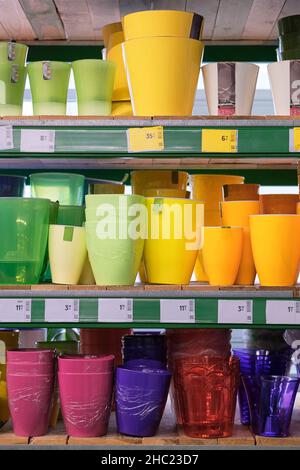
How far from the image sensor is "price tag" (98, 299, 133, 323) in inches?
63.2

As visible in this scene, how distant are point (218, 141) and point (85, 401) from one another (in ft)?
2.05

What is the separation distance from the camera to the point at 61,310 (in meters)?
1.61

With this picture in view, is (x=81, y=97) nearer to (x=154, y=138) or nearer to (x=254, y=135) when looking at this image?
(x=154, y=138)

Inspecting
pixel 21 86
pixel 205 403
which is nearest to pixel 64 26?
pixel 21 86

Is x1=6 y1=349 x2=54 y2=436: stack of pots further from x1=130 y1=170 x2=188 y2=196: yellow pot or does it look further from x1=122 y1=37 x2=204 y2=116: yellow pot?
x1=122 y1=37 x2=204 y2=116: yellow pot

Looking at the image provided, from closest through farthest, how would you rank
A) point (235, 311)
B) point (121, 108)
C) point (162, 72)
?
point (235, 311) < point (162, 72) < point (121, 108)

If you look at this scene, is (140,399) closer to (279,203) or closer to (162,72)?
(279,203)

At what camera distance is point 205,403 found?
1626 mm

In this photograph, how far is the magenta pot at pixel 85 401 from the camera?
63.6 inches

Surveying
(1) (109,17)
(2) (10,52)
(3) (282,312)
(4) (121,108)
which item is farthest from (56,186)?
(1) (109,17)

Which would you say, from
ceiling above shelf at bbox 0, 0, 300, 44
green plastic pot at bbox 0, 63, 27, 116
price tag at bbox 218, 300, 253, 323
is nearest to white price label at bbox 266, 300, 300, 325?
price tag at bbox 218, 300, 253, 323

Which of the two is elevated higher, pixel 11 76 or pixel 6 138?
pixel 11 76

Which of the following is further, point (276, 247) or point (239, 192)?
point (239, 192)

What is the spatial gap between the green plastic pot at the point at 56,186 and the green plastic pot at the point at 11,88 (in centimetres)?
22
